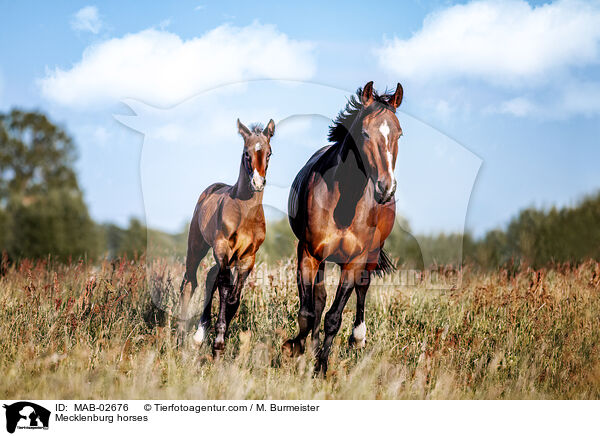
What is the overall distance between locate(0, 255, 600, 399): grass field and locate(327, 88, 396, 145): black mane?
8.01 feet

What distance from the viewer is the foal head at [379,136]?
486 centimetres

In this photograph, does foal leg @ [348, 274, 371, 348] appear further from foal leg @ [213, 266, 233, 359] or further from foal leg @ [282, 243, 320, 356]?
foal leg @ [213, 266, 233, 359]

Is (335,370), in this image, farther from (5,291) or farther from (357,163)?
(5,291)

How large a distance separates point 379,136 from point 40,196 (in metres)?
30.1

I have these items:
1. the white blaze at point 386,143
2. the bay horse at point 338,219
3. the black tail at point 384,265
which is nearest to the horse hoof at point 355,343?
the bay horse at point 338,219

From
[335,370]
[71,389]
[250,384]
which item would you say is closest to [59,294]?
[71,389]

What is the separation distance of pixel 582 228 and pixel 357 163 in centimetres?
1296

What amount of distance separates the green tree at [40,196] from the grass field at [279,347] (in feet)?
67.5

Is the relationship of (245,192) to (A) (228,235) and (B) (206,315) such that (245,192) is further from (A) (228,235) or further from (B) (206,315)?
(B) (206,315)

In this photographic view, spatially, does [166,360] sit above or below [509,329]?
below

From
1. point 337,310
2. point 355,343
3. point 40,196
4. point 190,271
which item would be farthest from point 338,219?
point 40,196

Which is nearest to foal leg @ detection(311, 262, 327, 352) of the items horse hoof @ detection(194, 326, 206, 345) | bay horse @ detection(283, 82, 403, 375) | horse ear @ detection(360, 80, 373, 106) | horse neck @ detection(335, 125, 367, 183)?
bay horse @ detection(283, 82, 403, 375)
